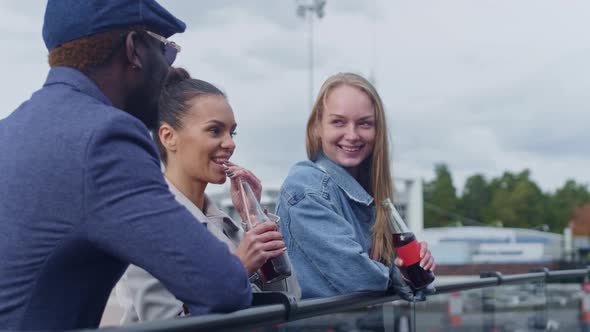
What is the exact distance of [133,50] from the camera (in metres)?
2.06

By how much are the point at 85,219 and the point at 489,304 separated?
402 cm

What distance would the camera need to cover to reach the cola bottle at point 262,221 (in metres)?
2.70

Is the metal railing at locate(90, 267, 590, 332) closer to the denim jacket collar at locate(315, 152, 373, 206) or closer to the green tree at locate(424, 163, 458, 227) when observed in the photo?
the denim jacket collar at locate(315, 152, 373, 206)

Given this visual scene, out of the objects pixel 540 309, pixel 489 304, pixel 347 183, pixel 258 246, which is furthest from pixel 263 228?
pixel 540 309

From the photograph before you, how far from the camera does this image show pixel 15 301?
1821 millimetres

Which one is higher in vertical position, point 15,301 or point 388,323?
point 15,301

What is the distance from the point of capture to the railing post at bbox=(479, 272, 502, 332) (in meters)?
5.12

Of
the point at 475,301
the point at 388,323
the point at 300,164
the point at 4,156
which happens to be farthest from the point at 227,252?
the point at 475,301

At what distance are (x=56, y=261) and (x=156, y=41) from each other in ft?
2.20

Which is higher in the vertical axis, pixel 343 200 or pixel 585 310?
pixel 343 200

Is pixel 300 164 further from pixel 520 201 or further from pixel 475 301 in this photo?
pixel 520 201

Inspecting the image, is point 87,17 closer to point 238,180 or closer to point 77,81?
point 77,81

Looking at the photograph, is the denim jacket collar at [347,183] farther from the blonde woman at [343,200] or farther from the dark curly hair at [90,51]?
the dark curly hair at [90,51]

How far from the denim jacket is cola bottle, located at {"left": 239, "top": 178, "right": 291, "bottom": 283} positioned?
221 millimetres
